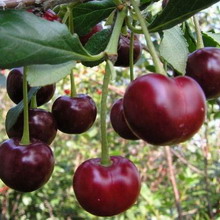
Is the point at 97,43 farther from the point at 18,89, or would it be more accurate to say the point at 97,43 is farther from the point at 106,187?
the point at 106,187

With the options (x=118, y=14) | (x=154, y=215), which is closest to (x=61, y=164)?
(x=154, y=215)

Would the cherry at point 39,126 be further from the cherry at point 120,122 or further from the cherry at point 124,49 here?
the cherry at point 124,49

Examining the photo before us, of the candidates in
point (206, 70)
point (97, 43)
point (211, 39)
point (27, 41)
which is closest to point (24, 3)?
point (27, 41)

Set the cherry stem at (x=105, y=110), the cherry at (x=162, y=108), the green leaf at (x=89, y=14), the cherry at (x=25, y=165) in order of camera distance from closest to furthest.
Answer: the cherry at (x=162, y=108), the cherry stem at (x=105, y=110), the cherry at (x=25, y=165), the green leaf at (x=89, y=14)

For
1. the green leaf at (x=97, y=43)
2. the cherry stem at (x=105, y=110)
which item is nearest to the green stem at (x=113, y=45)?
the cherry stem at (x=105, y=110)

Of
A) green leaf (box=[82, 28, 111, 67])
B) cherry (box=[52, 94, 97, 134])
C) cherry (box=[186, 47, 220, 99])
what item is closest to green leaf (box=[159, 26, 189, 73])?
cherry (box=[186, 47, 220, 99])

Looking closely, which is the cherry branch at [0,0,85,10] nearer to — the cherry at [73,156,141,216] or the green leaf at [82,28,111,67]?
the green leaf at [82,28,111,67]

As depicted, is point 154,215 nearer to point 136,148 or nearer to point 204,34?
point 136,148
